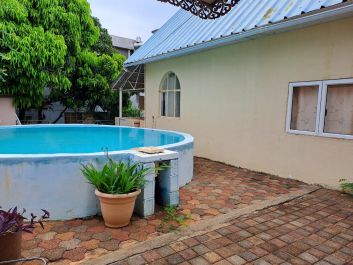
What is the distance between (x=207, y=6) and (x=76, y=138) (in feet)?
23.6

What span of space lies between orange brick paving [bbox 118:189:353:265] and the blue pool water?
10.4 ft

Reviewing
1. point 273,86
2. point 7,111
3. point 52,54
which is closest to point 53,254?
point 273,86

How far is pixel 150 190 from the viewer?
3.65 metres

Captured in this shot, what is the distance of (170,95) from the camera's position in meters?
9.46

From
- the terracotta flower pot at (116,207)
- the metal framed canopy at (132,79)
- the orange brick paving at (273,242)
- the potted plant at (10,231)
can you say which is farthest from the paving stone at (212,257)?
the metal framed canopy at (132,79)

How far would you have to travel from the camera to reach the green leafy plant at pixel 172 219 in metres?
3.33

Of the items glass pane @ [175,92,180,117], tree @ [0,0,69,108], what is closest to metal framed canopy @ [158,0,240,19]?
glass pane @ [175,92,180,117]

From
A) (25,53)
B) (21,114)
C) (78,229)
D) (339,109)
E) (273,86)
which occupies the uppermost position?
(25,53)

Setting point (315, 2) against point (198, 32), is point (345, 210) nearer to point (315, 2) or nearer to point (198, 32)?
point (315, 2)

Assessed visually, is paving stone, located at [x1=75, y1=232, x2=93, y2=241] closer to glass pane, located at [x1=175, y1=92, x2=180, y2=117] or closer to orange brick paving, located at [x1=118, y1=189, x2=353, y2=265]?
orange brick paving, located at [x1=118, y1=189, x2=353, y2=265]

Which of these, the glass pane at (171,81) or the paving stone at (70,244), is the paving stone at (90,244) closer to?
the paving stone at (70,244)

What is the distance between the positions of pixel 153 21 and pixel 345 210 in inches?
727

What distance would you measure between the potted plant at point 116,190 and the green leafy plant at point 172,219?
0.49 metres

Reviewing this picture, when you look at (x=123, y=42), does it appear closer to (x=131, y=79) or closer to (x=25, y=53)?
(x=131, y=79)
